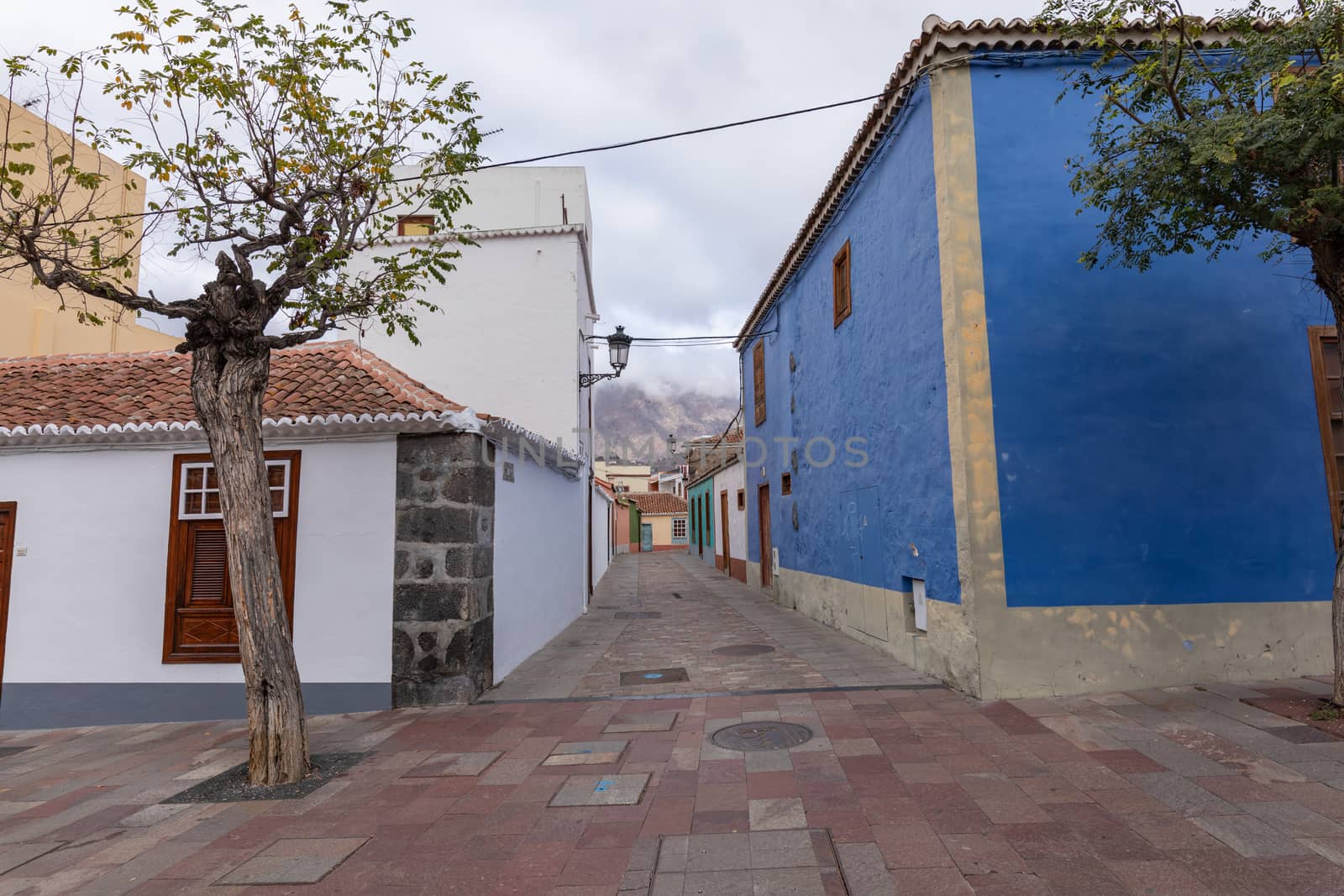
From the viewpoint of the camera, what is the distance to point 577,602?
12.7m

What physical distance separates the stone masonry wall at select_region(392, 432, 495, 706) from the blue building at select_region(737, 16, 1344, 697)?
14.5 feet

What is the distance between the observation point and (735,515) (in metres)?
19.4

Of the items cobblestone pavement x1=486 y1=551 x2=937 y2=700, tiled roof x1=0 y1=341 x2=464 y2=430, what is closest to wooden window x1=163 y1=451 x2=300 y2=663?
tiled roof x1=0 y1=341 x2=464 y2=430

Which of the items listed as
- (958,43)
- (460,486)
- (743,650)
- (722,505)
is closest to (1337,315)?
(958,43)

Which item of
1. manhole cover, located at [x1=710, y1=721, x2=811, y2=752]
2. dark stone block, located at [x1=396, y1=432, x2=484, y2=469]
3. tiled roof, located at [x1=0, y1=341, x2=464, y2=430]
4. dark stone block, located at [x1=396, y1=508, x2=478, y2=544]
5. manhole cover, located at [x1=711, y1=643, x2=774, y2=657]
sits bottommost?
manhole cover, located at [x1=711, y1=643, x2=774, y2=657]

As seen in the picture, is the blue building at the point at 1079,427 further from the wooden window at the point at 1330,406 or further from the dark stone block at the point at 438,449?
the dark stone block at the point at 438,449

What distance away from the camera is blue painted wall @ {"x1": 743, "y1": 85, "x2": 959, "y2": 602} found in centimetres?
682

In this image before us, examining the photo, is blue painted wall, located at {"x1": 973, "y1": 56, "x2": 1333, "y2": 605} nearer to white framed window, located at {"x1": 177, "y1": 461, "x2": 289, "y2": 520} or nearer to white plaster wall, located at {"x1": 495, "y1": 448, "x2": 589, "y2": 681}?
white plaster wall, located at {"x1": 495, "y1": 448, "x2": 589, "y2": 681}

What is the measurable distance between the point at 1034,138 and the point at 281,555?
802 cm

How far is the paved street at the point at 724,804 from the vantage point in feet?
10.8

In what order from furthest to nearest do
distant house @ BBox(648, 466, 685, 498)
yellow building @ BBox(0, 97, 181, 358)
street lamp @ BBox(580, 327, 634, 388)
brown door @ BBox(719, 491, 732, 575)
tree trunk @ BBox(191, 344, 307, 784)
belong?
distant house @ BBox(648, 466, 685, 498) → brown door @ BBox(719, 491, 732, 575) → street lamp @ BBox(580, 327, 634, 388) → yellow building @ BBox(0, 97, 181, 358) → tree trunk @ BBox(191, 344, 307, 784)

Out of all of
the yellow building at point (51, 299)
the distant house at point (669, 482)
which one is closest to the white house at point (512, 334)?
the yellow building at point (51, 299)

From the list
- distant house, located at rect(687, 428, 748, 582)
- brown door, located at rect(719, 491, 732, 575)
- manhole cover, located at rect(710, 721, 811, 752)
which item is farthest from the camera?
brown door, located at rect(719, 491, 732, 575)

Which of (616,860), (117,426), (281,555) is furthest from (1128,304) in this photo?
(117,426)
